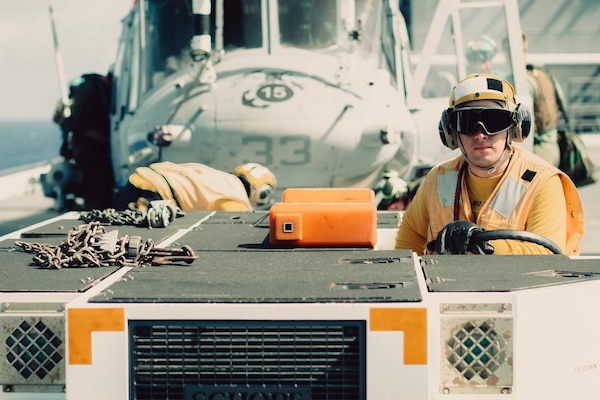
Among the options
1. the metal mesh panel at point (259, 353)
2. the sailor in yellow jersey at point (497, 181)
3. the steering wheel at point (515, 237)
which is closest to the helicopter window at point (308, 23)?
the sailor in yellow jersey at point (497, 181)

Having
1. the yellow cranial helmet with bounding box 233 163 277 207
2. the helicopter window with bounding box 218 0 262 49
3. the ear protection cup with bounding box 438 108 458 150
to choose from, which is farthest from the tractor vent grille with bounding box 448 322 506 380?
the helicopter window with bounding box 218 0 262 49

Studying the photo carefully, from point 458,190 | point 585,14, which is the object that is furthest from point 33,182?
point 585,14

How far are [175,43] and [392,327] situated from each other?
7.30 m

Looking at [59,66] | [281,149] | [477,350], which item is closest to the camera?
[477,350]

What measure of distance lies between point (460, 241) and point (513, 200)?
1.44 ft

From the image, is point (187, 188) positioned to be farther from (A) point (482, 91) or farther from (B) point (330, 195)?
(A) point (482, 91)

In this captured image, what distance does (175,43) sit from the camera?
1002 centimetres

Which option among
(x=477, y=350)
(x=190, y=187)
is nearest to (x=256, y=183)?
(x=190, y=187)

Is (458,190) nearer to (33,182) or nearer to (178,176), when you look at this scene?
(178,176)

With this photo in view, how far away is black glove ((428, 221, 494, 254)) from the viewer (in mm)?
4164

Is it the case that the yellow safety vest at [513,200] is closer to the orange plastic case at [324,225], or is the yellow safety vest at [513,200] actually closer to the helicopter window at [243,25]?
the orange plastic case at [324,225]

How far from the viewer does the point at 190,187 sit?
238 inches

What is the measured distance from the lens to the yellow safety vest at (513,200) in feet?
14.7

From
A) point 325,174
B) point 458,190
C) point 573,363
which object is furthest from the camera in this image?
point 325,174
